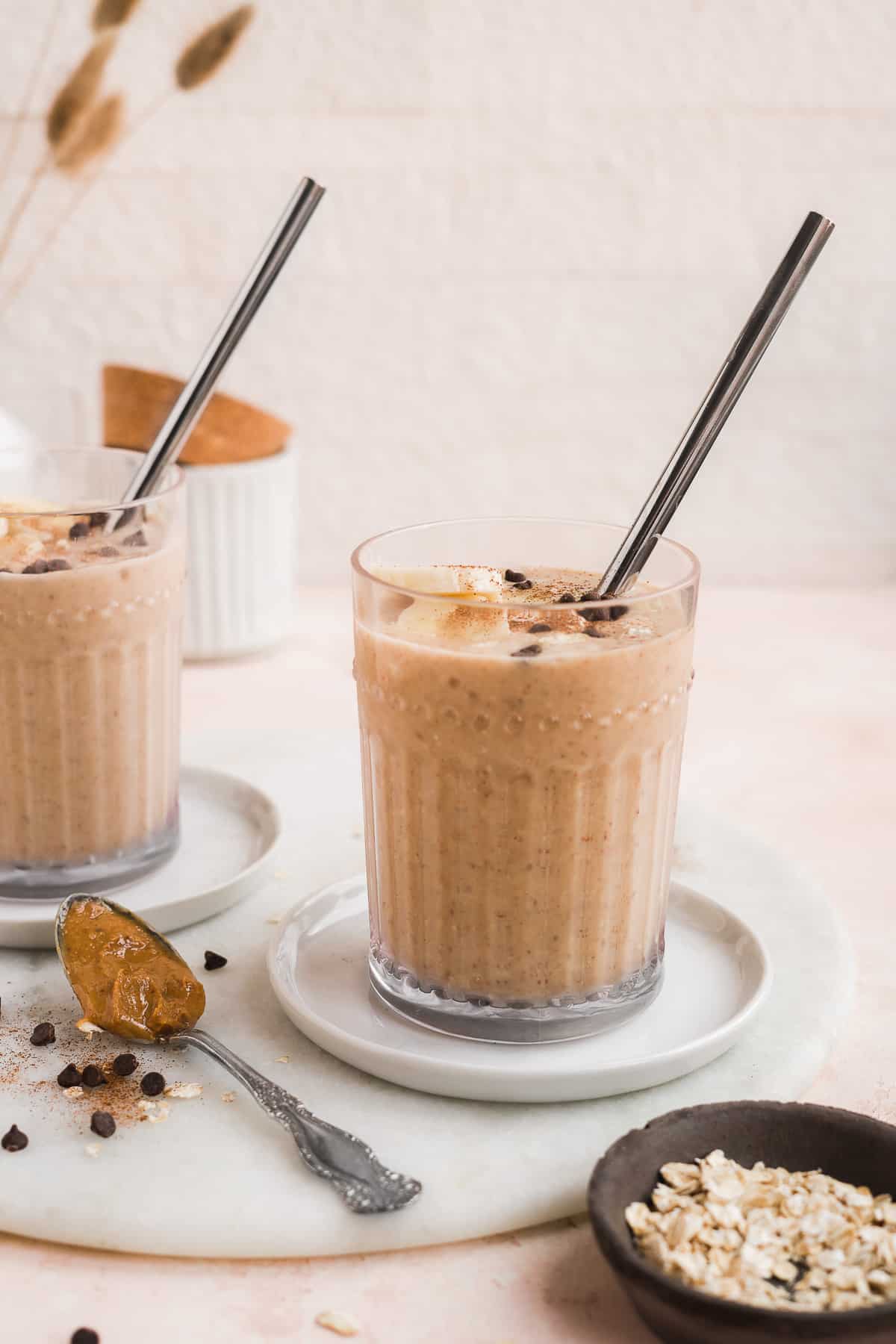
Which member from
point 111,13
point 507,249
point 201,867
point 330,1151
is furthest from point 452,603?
point 111,13

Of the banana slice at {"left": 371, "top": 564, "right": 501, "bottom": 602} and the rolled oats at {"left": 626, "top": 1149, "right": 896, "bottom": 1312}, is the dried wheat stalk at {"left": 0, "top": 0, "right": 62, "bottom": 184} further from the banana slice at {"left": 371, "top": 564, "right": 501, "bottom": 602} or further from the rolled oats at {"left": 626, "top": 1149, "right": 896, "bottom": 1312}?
the rolled oats at {"left": 626, "top": 1149, "right": 896, "bottom": 1312}

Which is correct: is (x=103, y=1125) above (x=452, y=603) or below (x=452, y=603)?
below

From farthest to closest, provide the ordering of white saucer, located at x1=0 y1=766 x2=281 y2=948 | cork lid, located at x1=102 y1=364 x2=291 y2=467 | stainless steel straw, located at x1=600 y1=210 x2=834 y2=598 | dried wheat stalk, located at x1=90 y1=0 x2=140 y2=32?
dried wheat stalk, located at x1=90 y1=0 x2=140 y2=32
cork lid, located at x1=102 y1=364 x2=291 y2=467
white saucer, located at x1=0 y1=766 x2=281 y2=948
stainless steel straw, located at x1=600 y1=210 x2=834 y2=598

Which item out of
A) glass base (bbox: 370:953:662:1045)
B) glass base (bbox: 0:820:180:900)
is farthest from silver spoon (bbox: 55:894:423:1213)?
glass base (bbox: 0:820:180:900)

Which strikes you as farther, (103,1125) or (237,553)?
(237,553)

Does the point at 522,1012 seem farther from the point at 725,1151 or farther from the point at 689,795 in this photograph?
the point at 689,795
